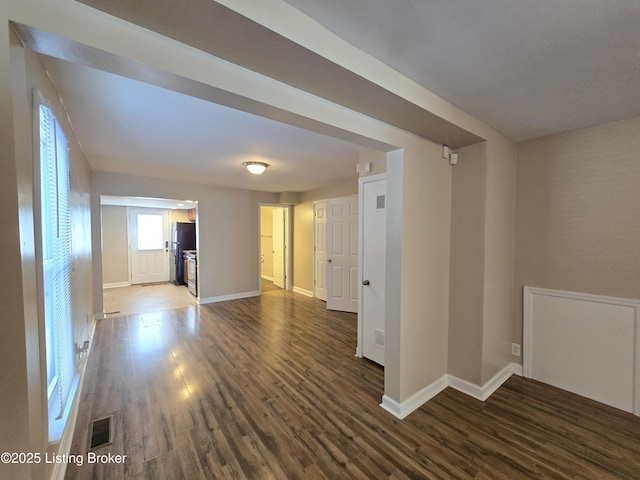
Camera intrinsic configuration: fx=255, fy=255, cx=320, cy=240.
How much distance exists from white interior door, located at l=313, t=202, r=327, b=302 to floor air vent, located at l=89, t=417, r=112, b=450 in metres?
4.11

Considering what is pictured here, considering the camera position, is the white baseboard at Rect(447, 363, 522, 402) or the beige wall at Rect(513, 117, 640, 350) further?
the white baseboard at Rect(447, 363, 522, 402)

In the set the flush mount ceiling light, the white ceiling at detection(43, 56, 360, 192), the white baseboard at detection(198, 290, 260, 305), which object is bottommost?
the white baseboard at detection(198, 290, 260, 305)

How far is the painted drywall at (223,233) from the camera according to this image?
508 centimetres

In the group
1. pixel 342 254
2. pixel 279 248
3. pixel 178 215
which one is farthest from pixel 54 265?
pixel 178 215

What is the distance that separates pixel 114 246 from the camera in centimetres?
690

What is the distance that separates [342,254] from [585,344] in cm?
326

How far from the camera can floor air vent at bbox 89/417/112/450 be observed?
1802 mm

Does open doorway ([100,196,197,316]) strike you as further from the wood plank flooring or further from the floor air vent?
the floor air vent

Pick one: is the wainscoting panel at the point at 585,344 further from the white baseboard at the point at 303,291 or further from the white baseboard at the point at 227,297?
the white baseboard at the point at 227,297

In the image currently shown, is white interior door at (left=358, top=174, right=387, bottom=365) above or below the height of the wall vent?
above

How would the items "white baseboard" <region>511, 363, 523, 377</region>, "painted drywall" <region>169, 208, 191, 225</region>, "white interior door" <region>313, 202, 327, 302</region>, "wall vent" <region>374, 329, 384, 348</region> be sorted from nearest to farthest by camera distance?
"white baseboard" <region>511, 363, 523, 377</region>, "wall vent" <region>374, 329, 384, 348</region>, "white interior door" <region>313, 202, 327, 302</region>, "painted drywall" <region>169, 208, 191, 225</region>

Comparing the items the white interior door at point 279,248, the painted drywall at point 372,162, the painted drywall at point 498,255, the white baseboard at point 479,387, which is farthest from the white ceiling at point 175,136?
the white baseboard at point 479,387

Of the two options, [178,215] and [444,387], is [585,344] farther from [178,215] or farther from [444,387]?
[178,215]

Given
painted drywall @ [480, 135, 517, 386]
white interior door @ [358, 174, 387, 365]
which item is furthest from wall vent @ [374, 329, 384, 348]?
painted drywall @ [480, 135, 517, 386]
